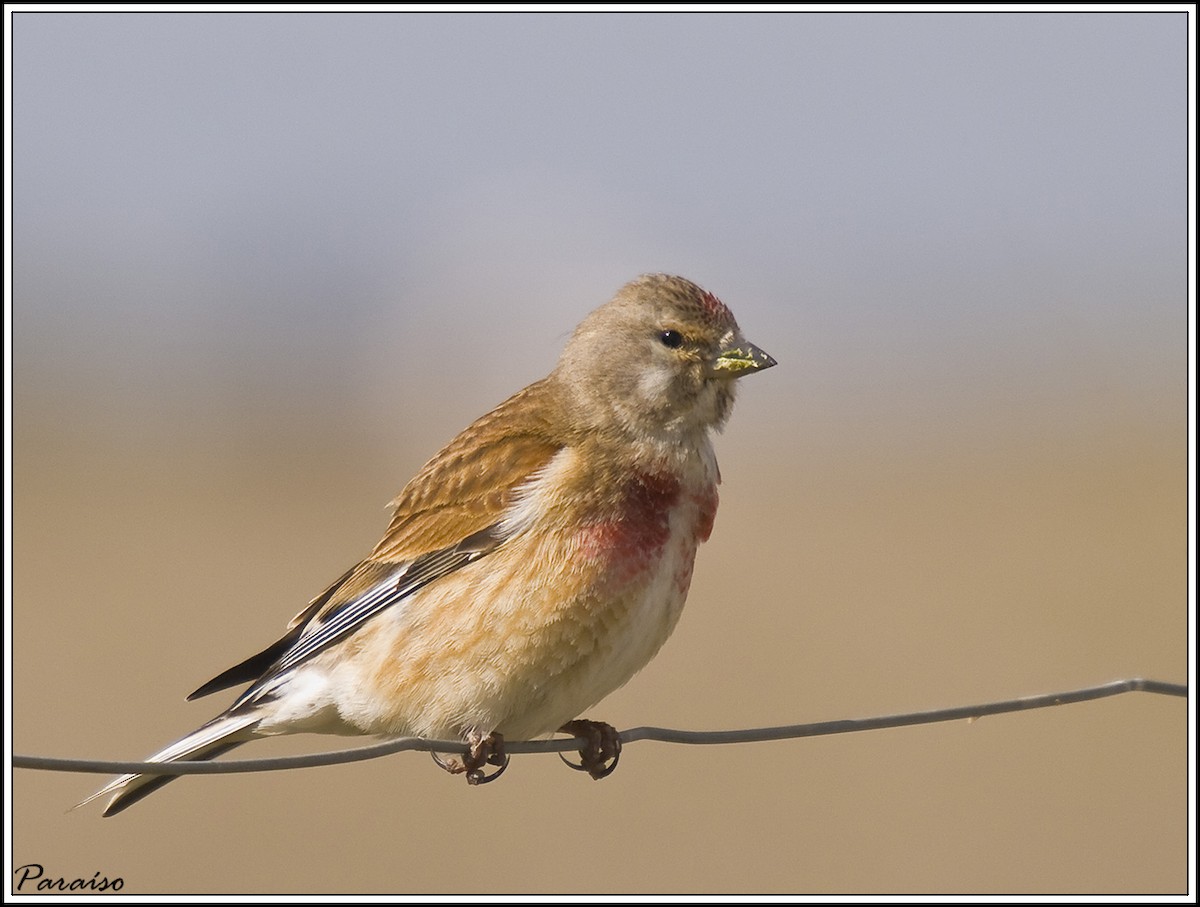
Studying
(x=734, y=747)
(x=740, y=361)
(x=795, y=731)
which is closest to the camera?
(x=795, y=731)

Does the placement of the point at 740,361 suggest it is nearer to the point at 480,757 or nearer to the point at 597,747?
the point at 597,747

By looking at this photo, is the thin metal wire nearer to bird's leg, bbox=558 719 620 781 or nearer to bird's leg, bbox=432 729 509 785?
→ bird's leg, bbox=432 729 509 785

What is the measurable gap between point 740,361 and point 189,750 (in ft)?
6.74

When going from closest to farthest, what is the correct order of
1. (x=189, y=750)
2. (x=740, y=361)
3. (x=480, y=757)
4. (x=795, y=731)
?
(x=795, y=731) < (x=480, y=757) < (x=189, y=750) < (x=740, y=361)

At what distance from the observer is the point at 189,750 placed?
497 cm

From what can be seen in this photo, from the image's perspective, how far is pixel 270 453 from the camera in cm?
2520

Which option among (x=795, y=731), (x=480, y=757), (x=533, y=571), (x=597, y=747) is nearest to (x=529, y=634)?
(x=533, y=571)

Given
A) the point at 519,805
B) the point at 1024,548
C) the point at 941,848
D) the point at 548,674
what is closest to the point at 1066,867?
the point at 941,848

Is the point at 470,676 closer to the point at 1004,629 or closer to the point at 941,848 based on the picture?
the point at 941,848

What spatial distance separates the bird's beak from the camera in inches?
207

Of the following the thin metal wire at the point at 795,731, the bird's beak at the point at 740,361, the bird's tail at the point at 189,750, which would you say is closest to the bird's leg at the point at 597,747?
the thin metal wire at the point at 795,731

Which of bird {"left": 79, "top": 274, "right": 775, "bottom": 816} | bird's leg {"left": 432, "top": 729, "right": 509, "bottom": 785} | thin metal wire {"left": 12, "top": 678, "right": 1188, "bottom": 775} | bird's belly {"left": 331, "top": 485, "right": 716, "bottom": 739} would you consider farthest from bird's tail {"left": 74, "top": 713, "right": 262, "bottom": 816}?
thin metal wire {"left": 12, "top": 678, "right": 1188, "bottom": 775}

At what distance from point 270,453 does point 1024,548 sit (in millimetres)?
12383

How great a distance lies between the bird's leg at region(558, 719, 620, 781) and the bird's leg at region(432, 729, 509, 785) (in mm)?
279
